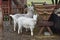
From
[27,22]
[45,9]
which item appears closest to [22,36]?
[27,22]

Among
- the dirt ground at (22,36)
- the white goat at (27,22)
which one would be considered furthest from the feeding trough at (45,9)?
the dirt ground at (22,36)

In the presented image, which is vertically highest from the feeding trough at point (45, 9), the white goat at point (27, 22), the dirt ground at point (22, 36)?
the feeding trough at point (45, 9)

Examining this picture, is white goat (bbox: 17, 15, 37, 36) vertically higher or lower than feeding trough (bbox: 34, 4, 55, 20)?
lower

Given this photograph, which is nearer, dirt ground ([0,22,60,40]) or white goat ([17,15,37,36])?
dirt ground ([0,22,60,40])

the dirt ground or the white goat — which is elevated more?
the white goat

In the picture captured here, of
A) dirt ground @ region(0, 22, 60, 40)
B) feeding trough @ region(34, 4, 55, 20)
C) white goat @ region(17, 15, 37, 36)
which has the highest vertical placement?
feeding trough @ region(34, 4, 55, 20)

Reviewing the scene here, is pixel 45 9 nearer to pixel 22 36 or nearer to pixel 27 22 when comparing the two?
pixel 27 22

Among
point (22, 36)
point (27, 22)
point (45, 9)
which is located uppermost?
point (45, 9)

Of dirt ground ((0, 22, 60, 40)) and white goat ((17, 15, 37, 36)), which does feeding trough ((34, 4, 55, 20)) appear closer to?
white goat ((17, 15, 37, 36))

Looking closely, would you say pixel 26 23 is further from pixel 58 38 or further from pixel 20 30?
pixel 58 38

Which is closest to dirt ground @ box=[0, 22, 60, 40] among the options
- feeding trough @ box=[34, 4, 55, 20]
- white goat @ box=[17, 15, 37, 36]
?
white goat @ box=[17, 15, 37, 36]

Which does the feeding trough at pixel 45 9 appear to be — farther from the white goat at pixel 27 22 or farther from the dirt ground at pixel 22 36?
the dirt ground at pixel 22 36

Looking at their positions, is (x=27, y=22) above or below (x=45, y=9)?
below

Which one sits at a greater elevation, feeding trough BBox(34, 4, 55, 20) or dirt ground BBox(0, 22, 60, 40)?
feeding trough BBox(34, 4, 55, 20)
